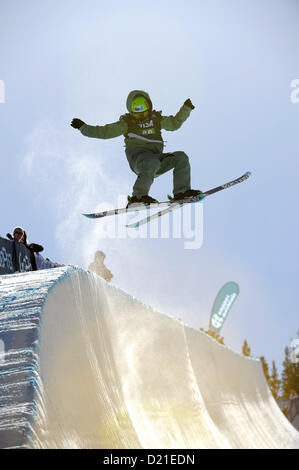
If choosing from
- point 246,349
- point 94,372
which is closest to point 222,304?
point 246,349

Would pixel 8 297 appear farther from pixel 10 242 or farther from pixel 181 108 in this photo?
pixel 181 108

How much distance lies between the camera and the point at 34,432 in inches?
80.5

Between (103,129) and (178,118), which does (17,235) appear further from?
(178,118)

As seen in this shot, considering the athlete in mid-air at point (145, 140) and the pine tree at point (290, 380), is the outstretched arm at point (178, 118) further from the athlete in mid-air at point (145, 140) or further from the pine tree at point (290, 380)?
the pine tree at point (290, 380)

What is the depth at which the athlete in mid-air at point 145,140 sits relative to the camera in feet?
26.1

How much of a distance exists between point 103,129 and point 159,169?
1.12 metres

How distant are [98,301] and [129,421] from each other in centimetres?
84

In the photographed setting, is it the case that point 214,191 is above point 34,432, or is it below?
above

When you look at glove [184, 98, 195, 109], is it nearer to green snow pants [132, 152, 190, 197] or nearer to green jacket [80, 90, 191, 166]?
green jacket [80, 90, 191, 166]

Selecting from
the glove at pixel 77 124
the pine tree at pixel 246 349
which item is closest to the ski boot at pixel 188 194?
the glove at pixel 77 124

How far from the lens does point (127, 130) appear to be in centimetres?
812

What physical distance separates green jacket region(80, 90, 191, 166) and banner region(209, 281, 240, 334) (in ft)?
78.2

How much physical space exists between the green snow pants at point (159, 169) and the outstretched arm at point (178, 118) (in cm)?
45
